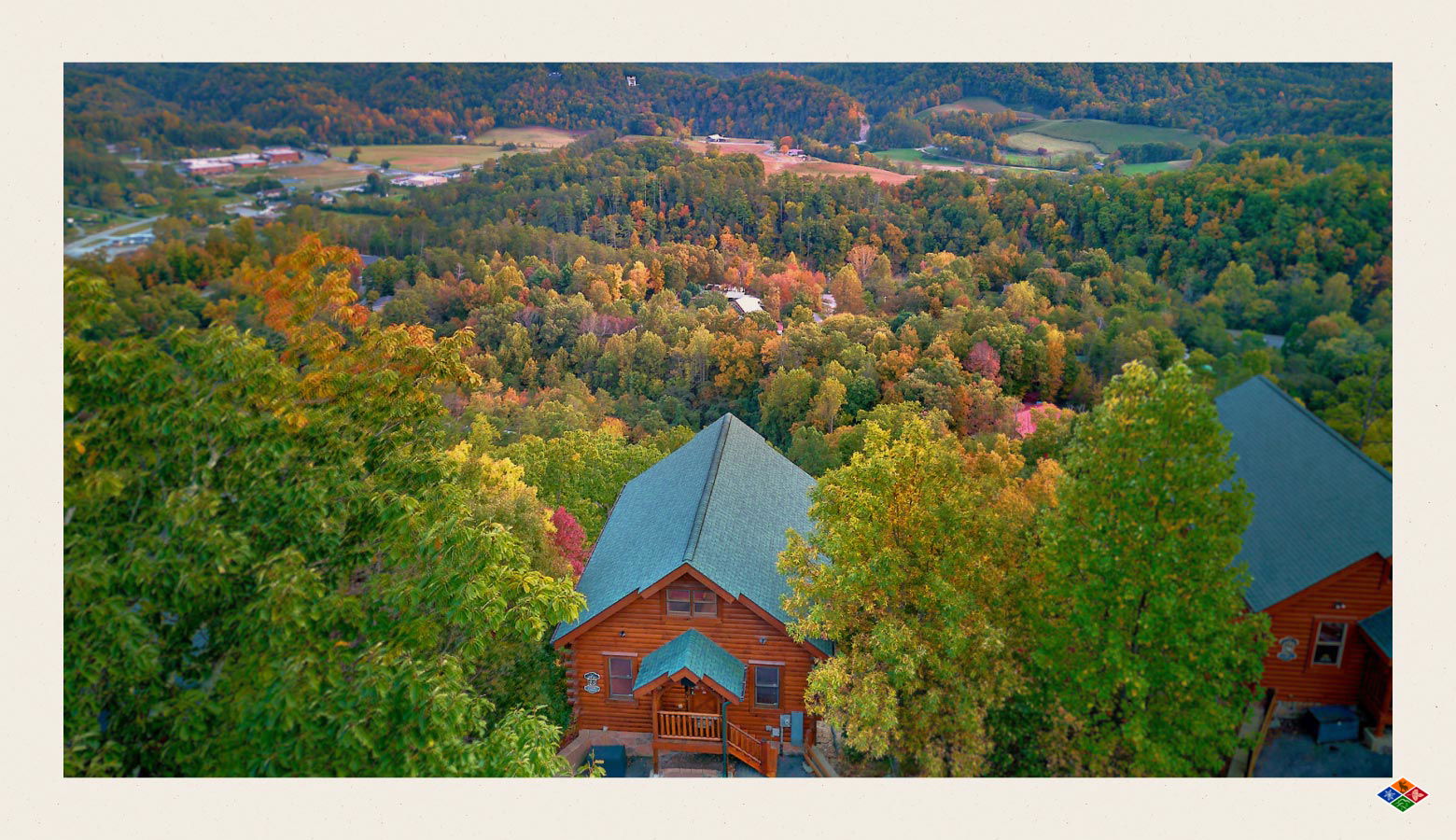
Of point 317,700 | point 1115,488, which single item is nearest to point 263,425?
point 317,700

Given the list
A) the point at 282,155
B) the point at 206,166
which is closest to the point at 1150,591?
the point at 282,155

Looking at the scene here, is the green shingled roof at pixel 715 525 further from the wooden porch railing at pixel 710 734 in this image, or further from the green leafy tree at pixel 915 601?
the wooden porch railing at pixel 710 734

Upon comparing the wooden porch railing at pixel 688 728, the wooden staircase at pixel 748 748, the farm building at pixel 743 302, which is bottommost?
the wooden staircase at pixel 748 748

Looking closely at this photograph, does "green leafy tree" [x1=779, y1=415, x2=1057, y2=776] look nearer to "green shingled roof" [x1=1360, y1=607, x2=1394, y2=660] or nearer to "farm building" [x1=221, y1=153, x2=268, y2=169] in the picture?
"green shingled roof" [x1=1360, y1=607, x2=1394, y2=660]

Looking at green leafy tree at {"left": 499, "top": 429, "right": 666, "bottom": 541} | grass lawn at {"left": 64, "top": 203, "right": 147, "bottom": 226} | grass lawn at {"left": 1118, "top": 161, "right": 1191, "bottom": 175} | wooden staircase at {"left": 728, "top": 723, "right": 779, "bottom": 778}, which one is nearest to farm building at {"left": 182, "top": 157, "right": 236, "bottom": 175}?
grass lawn at {"left": 64, "top": 203, "right": 147, "bottom": 226}

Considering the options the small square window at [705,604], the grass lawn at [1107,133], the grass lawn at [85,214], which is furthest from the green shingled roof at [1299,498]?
the grass lawn at [85,214]

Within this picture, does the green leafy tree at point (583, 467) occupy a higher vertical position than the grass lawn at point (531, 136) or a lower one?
lower
